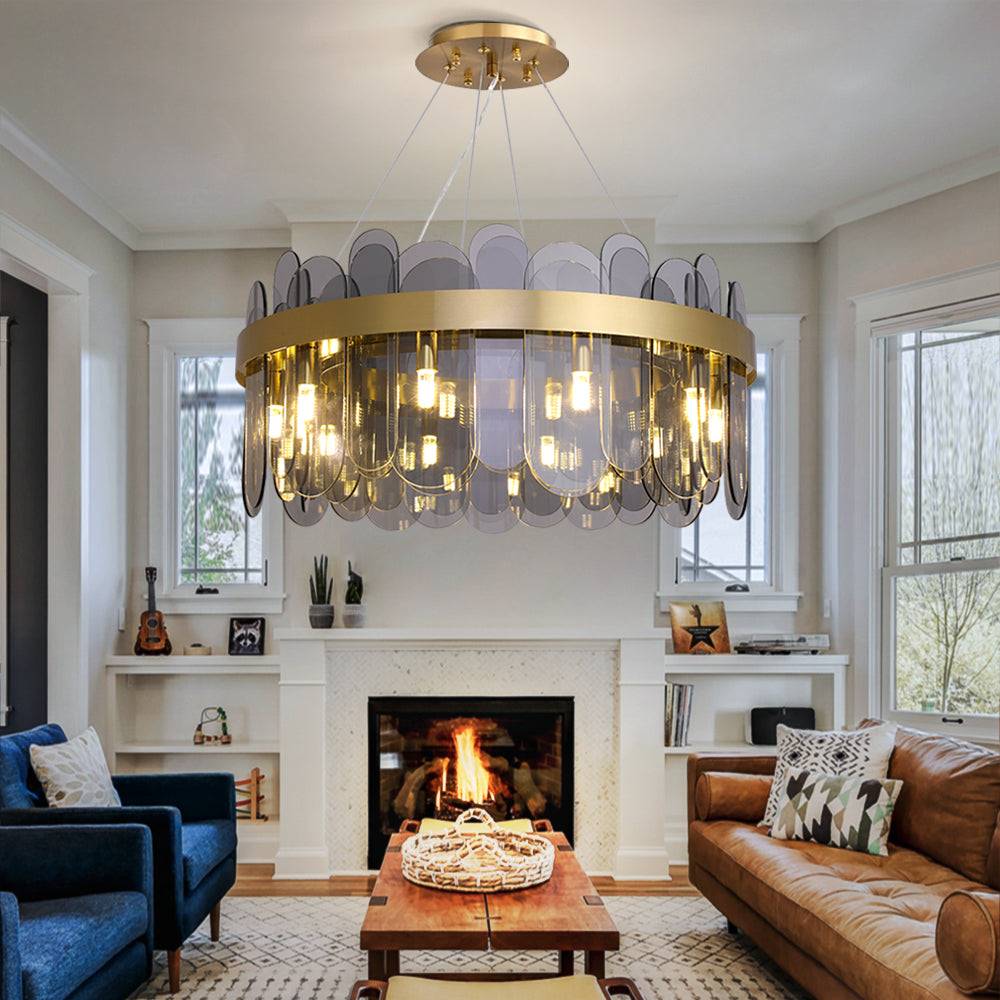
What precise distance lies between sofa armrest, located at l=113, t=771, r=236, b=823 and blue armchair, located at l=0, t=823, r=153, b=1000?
0.89 metres

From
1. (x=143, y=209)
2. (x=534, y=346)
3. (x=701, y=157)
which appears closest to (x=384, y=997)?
(x=534, y=346)

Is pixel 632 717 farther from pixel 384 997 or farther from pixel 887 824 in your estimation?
pixel 384 997

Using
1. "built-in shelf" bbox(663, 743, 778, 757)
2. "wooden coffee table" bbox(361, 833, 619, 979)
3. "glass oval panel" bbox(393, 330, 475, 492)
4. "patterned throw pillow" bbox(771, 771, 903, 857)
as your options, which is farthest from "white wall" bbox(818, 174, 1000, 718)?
"glass oval panel" bbox(393, 330, 475, 492)

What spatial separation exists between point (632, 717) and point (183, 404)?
2.71 meters

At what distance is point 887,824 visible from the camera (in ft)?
12.9

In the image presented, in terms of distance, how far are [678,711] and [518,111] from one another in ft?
9.22

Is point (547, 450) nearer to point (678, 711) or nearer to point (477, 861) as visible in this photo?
point (477, 861)

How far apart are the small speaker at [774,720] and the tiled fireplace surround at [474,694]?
21.6 inches

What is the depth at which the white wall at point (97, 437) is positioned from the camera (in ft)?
16.6

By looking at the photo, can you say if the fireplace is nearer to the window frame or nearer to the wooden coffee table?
the window frame

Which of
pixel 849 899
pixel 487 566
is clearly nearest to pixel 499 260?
pixel 849 899

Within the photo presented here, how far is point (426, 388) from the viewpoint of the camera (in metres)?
2.42

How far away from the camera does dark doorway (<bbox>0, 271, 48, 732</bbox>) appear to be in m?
5.35

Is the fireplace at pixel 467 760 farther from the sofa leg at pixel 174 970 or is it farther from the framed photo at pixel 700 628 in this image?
the sofa leg at pixel 174 970
